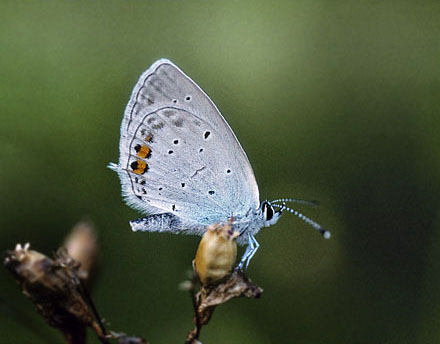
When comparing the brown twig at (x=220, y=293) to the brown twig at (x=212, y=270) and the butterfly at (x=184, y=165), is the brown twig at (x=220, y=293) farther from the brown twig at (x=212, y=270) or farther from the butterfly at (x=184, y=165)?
the butterfly at (x=184, y=165)

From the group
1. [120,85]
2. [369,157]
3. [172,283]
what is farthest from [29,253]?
[369,157]

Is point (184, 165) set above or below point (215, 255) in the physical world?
above

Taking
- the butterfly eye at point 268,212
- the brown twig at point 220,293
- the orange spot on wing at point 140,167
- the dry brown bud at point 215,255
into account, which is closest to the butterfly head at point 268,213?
the butterfly eye at point 268,212

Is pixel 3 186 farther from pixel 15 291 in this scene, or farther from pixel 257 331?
pixel 257 331

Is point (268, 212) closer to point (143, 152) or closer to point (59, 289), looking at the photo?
point (143, 152)

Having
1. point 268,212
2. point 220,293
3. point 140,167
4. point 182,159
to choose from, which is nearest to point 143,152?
point 140,167
